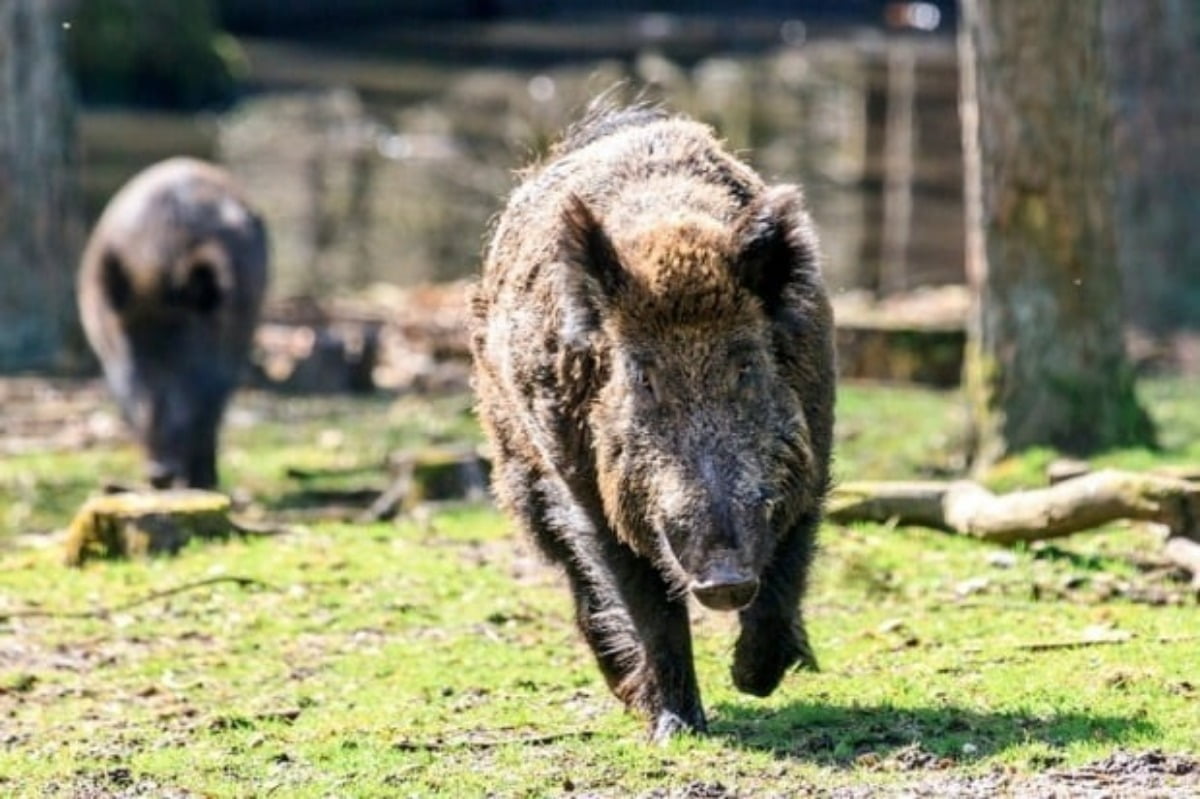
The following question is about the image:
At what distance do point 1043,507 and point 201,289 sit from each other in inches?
270

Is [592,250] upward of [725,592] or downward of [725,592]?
upward

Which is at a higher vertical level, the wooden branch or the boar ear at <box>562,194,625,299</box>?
the boar ear at <box>562,194,625,299</box>

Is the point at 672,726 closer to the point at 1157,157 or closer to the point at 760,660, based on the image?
the point at 760,660

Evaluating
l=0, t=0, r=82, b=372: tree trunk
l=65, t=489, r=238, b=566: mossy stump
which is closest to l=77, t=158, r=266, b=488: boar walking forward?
l=0, t=0, r=82, b=372: tree trunk

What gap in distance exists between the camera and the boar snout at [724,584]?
6.50 m

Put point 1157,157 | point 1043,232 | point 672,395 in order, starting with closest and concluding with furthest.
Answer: point 672,395 → point 1043,232 → point 1157,157

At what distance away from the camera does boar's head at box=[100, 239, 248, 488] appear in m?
14.7

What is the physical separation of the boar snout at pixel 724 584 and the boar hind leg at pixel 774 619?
0.99 metres

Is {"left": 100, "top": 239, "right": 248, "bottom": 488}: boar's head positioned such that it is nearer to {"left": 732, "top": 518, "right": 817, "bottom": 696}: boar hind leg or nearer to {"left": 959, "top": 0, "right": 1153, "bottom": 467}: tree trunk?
{"left": 959, "top": 0, "right": 1153, "bottom": 467}: tree trunk

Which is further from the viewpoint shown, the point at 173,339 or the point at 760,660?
the point at 173,339

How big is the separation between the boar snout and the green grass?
0.60 m

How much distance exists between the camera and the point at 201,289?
49.4ft

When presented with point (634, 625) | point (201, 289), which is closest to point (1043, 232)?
point (201, 289)

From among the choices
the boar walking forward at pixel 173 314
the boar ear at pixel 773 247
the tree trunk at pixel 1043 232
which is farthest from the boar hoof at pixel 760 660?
the boar walking forward at pixel 173 314
